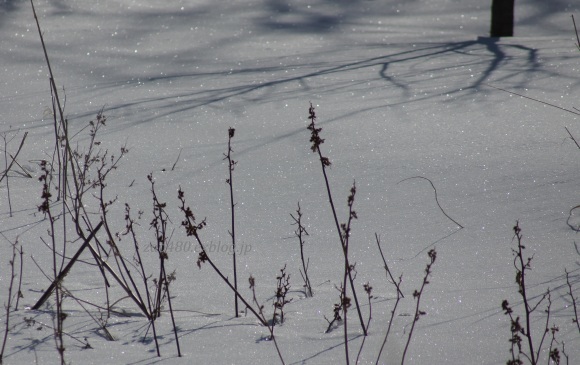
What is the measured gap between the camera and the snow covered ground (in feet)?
7.14

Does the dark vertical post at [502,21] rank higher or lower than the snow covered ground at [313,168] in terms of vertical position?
higher

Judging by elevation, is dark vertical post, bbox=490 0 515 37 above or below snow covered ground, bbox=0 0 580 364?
above

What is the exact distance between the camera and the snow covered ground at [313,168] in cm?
218

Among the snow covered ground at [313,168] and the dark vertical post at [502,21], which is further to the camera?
the dark vertical post at [502,21]

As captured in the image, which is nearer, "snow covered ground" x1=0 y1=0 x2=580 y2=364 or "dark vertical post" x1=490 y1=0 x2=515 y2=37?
"snow covered ground" x1=0 y1=0 x2=580 y2=364

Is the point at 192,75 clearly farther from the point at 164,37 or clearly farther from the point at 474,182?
the point at 474,182

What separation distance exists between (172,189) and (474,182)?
1.57m

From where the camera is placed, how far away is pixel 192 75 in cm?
620

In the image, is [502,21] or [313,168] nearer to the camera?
[313,168]

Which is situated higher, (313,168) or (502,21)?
(502,21)

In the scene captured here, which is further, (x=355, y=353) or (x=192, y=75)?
(x=192, y=75)

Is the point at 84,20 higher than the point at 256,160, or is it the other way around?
the point at 84,20

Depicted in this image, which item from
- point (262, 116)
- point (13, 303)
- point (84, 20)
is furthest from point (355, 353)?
point (84, 20)

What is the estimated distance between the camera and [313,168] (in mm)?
3967
